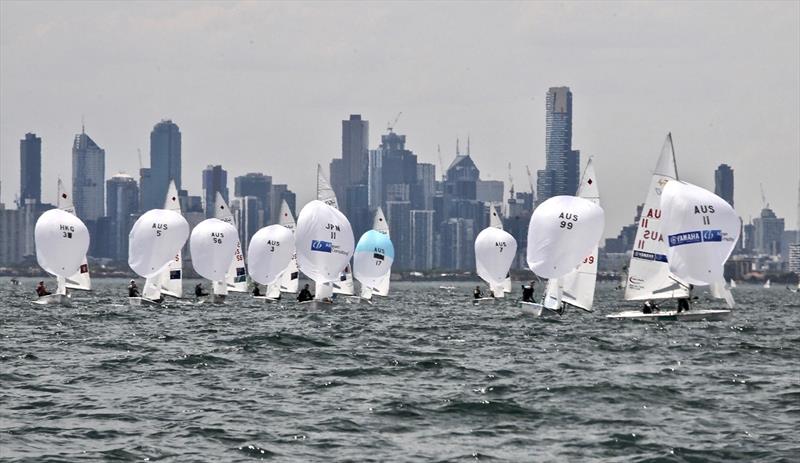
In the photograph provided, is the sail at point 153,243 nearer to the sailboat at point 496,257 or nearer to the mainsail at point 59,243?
the mainsail at point 59,243

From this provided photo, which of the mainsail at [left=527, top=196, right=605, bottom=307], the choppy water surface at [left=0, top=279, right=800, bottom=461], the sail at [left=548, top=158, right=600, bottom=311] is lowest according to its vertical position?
the choppy water surface at [left=0, top=279, right=800, bottom=461]

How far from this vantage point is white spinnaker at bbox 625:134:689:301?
61.4 metres

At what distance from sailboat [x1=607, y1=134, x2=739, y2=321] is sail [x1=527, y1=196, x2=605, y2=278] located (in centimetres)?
303

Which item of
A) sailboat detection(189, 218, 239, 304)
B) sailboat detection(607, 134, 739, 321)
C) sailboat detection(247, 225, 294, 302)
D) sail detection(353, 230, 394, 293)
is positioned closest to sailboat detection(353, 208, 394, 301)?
sail detection(353, 230, 394, 293)

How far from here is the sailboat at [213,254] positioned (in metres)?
83.0

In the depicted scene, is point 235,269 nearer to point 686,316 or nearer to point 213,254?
point 213,254

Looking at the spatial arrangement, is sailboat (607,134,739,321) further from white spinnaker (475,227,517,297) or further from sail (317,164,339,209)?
white spinnaker (475,227,517,297)

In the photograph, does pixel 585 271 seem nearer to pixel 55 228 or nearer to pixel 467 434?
pixel 55 228

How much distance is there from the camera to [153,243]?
248 ft

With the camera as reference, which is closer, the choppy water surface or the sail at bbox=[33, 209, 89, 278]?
the choppy water surface

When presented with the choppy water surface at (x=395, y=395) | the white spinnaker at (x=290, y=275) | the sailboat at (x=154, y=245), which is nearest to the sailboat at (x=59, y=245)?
the sailboat at (x=154, y=245)

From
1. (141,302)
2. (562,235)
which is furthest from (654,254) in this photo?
(141,302)

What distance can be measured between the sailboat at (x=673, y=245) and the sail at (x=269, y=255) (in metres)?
27.1

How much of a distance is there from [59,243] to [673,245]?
3714 cm
